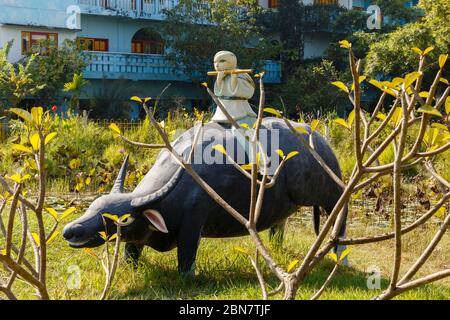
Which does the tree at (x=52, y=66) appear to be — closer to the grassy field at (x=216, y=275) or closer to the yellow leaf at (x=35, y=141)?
the grassy field at (x=216, y=275)

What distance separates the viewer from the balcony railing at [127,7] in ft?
63.0

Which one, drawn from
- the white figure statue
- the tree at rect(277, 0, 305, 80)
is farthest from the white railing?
the white figure statue

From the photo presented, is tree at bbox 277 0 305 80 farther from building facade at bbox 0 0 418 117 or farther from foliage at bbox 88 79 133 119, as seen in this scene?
foliage at bbox 88 79 133 119

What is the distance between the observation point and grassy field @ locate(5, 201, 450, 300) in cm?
413

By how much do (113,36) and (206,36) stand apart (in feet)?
10.7

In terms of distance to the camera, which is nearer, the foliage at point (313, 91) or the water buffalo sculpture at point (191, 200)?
the water buffalo sculpture at point (191, 200)

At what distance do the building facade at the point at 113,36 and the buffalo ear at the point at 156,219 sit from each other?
48.9 feet

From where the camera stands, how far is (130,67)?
1958 cm

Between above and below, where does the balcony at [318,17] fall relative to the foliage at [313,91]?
above

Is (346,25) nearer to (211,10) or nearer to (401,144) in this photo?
(211,10)

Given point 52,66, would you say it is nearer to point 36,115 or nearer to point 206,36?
point 206,36

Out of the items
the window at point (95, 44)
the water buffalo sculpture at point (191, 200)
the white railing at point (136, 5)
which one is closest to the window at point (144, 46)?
the window at point (95, 44)

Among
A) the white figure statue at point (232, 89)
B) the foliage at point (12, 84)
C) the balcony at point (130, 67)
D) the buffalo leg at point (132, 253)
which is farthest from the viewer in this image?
the balcony at point (130, 67)
